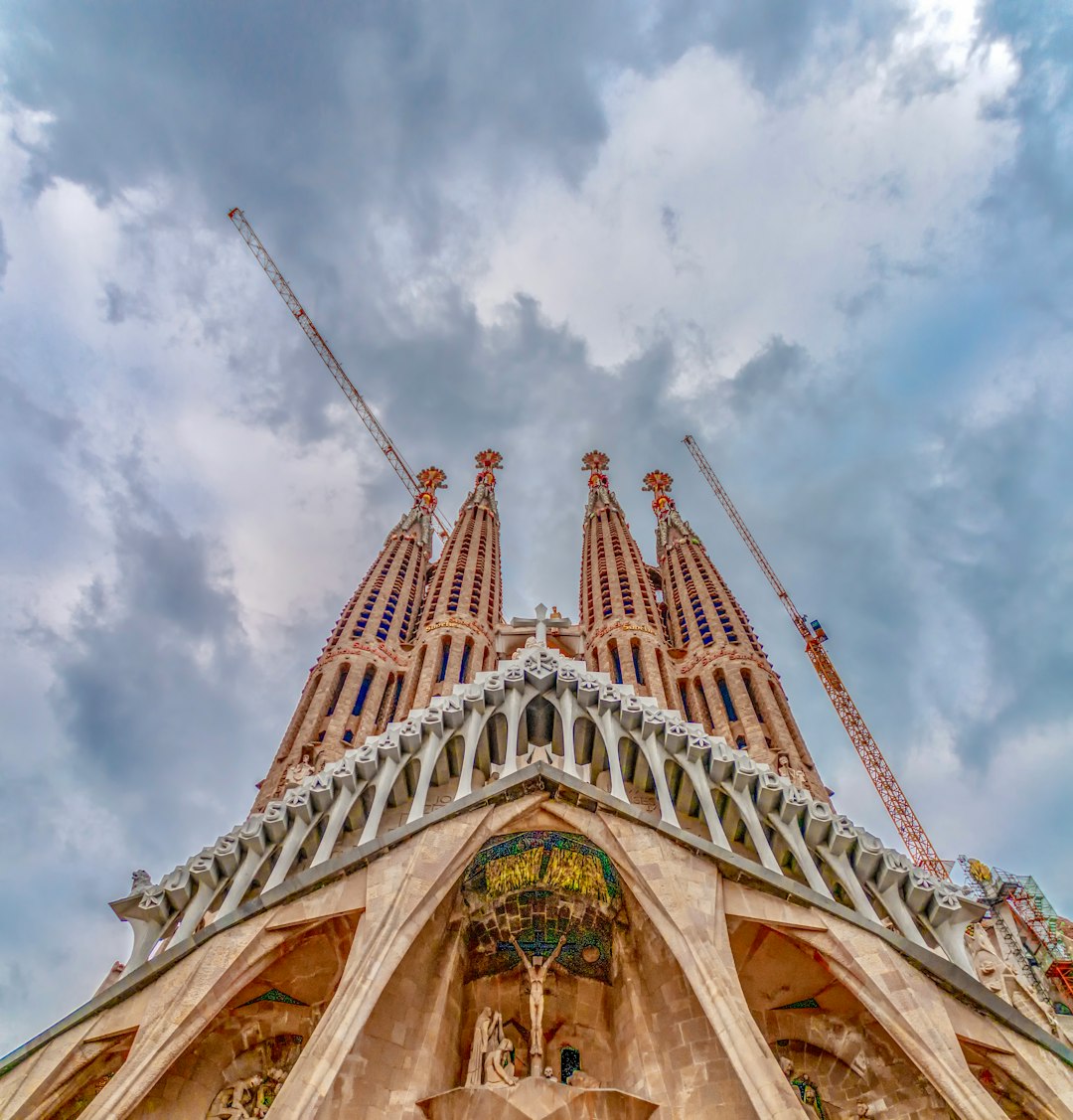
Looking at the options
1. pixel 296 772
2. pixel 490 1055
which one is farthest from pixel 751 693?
pixel 490 1055

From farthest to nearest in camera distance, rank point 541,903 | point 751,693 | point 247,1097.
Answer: point 751,693
point 541,903
point 247,1097

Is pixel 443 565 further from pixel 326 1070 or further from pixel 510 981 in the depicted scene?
pixel 326 1070

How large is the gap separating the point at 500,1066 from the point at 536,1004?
1236 millimetres

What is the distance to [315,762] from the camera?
1038 inches

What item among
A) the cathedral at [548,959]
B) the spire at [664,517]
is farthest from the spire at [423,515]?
Result: the cathedral at [548,959]

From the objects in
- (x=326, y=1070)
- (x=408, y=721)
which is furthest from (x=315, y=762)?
(x=326, y=1070)

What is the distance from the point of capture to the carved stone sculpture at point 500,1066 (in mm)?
14086

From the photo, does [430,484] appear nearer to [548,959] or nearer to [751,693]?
[751,693]

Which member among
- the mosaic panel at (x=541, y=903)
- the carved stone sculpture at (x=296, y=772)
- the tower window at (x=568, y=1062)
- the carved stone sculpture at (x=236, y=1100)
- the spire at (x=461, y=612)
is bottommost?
the carved stone sculpture at (x=236, y=1100)

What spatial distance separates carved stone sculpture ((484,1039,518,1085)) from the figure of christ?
1.32 ft

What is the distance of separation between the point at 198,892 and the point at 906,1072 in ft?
43.8

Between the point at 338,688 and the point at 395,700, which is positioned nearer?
the point at 338,688

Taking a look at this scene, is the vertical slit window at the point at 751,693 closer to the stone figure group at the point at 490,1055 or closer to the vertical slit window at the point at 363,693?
the vertical slit window at the point at 363,693

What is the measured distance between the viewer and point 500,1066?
14.4m
